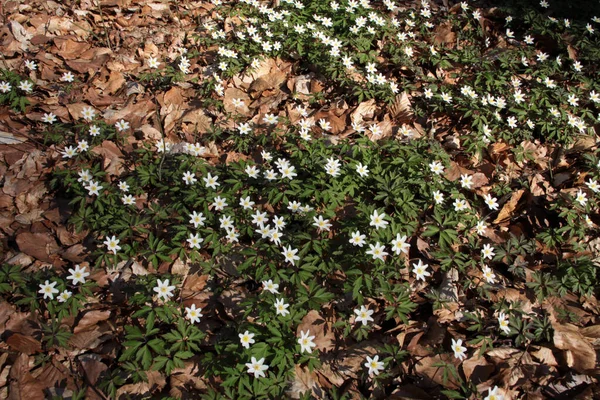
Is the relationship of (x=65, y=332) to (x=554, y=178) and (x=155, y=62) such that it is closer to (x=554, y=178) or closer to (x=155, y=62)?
(x=155, y=62)

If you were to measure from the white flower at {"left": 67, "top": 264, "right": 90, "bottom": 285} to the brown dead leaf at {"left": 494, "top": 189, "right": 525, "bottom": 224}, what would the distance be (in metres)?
3.49

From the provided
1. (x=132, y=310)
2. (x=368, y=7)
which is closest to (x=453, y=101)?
(x=368, y=7)

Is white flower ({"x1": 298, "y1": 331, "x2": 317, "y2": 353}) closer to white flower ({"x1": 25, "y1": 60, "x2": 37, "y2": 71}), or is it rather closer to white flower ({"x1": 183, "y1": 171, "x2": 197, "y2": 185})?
white flower ({"x1": 183, "y1": 171, "x2": 197, "y2": 185})

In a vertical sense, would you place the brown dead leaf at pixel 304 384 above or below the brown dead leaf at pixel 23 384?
above

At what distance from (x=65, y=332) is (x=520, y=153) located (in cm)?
419

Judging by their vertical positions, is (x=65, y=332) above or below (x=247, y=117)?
below

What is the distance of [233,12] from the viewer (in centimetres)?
532

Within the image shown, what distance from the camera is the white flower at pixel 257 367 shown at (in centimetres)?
275

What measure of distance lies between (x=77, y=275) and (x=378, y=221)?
2293 mm

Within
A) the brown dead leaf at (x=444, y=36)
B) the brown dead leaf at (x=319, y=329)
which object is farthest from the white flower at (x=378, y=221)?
the brown dead leaf at (x=444, y=36)

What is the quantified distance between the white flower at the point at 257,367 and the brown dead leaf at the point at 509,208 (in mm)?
2498

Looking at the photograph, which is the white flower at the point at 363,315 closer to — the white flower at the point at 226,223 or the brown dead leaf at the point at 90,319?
the white flower at the point at 226,223

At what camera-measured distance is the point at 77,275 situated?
10.4 ft

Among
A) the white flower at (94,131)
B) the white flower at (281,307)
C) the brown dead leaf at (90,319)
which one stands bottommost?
the brown dead leaf at (90,319)
